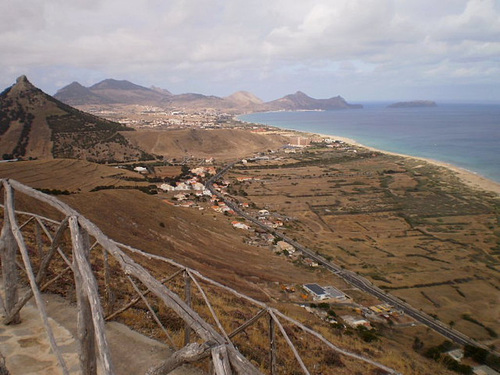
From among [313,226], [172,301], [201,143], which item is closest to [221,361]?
[172,301]

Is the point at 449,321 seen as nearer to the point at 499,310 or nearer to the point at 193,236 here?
the point at 499,310

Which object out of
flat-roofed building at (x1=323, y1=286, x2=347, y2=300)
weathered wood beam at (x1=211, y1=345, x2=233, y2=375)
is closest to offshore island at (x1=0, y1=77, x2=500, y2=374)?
flat-roofed building at (x1=323, y1=286, x2=347, y2=300)

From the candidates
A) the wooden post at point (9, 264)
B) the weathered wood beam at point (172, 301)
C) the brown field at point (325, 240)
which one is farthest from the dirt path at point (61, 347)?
the brown field at point (325, 240)

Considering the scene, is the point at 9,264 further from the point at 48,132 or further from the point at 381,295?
the point at 48,132

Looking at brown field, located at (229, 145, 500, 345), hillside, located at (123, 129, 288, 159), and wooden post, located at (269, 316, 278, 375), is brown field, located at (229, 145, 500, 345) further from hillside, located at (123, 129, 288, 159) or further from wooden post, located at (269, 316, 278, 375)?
hillside, located at (123, 129, 288, 159)

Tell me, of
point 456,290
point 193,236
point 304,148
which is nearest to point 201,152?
point 304,148

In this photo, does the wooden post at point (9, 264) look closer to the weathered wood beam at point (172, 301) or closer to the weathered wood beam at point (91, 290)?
the weathered wood beam at point (172, 301)
